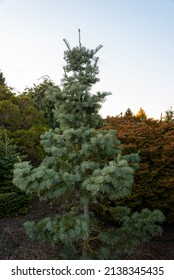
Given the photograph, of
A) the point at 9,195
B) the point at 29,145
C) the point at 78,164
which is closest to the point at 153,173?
the point at 78,164

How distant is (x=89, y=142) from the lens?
3588 millimetres

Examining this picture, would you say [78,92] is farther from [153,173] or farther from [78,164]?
[153,173]

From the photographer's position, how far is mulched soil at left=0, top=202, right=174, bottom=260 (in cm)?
459

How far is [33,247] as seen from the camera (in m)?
4.74

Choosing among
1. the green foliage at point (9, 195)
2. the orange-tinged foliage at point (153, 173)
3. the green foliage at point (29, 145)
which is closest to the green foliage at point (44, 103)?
the green foliage at point (29, 145)

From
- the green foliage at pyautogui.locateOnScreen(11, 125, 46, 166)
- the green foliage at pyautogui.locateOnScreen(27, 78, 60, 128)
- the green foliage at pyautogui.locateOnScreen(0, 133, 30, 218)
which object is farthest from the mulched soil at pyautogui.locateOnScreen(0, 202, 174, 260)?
the green foliage at pyautogui.locateOnScreen(27, 78, 60, 128)

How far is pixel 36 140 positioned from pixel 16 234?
101 inches

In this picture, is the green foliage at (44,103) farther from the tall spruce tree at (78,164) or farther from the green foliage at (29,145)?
the tall spruce tree at (78,164)

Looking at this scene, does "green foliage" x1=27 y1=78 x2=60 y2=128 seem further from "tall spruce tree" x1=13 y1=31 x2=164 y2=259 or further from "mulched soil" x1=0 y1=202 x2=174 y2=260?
"tall spruce tree" x1=13 y1=31 x2=164 y2=259

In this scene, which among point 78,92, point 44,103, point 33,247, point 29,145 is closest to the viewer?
point 78,92

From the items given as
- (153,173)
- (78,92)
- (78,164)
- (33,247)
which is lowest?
(33,247)

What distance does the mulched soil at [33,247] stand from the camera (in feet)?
15.1

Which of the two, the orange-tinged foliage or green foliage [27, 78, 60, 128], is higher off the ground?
green foliage [27, 78, 60, 128]
